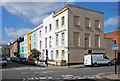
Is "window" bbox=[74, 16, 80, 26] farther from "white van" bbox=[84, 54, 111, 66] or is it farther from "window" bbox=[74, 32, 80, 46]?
"white van" bbox=[84, 54, 111, 66]

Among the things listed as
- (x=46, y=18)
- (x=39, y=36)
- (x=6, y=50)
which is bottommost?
(x=6, y=50)

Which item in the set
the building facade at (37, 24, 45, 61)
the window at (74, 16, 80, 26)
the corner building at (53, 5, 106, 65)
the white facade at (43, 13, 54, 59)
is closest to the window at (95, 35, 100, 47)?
the corner building at (53, 5, 106, 65)

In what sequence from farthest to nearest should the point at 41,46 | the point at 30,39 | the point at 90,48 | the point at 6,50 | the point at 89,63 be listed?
the point at 6,50 → the point at 30,39 → the point at 41,46 → the point at 90,48 → the point at 89,63

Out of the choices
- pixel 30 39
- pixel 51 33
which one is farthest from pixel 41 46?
pixel 30 39

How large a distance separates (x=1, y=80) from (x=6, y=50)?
11757cm

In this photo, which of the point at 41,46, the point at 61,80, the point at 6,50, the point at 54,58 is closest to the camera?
the point at 61,80

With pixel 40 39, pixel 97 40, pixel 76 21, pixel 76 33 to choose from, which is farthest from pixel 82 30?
pixel 40 39

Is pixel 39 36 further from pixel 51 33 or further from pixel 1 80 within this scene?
pixel 1 80

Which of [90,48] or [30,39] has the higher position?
[30,39]

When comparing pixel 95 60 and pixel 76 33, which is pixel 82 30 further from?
pixel 95 60

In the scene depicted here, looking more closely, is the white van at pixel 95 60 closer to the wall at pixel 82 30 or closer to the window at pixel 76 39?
the wall at pixel 82 30

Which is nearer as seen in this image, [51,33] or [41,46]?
[51,33]

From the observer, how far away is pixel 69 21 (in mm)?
24953

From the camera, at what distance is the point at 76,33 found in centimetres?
2598
